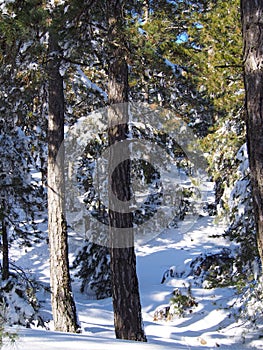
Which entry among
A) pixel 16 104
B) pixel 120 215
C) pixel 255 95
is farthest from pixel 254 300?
pixel 16 104

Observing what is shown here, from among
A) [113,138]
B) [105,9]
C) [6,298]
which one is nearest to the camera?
[113,138]

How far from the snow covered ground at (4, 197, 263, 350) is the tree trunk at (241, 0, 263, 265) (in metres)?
1.78

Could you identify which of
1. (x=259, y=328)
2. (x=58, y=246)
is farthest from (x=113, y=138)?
(x=259, y=328)

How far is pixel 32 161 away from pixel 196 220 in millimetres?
13975

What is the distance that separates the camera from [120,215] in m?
6.64

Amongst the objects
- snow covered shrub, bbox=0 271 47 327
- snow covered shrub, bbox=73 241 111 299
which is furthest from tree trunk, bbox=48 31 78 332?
snow covered shrub, bbox=73 241 111 299

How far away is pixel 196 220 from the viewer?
75.5 feet

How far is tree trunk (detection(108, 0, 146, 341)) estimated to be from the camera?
6.44m

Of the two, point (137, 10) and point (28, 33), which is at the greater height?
point (137, 10)

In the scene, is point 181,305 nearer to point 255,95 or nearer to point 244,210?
point 244,210

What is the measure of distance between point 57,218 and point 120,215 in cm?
202

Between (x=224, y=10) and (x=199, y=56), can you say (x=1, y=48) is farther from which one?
(x=224, y=10)

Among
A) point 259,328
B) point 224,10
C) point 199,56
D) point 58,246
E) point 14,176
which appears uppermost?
point 224,10

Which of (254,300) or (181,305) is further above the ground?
(254,300)
